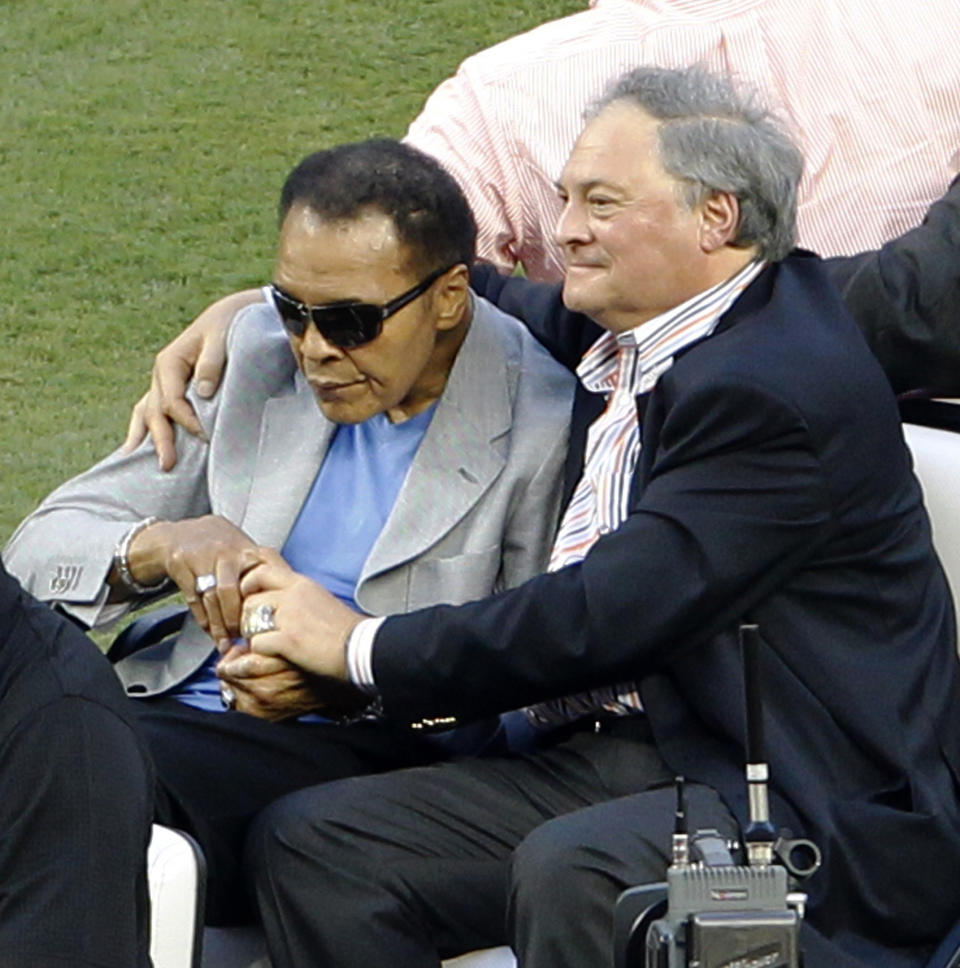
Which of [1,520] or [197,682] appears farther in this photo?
[1,520]

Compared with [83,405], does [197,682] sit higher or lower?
higher

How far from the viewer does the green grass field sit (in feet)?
28.6

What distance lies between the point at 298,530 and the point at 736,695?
0.87 meters

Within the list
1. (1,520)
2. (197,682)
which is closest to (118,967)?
(197,682)

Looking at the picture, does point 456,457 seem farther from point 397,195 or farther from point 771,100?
point 771,100

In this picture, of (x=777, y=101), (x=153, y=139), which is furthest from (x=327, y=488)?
(x=153, y=139)

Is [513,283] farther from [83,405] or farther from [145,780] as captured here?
[83,405]

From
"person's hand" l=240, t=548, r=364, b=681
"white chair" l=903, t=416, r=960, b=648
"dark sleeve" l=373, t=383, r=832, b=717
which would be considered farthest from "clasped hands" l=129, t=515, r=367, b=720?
"white chair" l=903, t=416, r=960, b=648

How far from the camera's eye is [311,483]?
384 centimetres

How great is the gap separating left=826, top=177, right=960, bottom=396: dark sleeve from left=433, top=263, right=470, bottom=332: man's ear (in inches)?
23.7

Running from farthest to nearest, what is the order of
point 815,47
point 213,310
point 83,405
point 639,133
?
point 83,405 < point 815,47 < point 213,310 < point 639,133

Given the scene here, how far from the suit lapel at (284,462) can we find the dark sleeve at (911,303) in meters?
0.89

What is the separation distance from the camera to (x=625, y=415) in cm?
359

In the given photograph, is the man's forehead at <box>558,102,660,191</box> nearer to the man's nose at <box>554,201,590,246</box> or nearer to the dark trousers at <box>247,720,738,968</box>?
the man's nose at <box>554,201,590,246</box>
